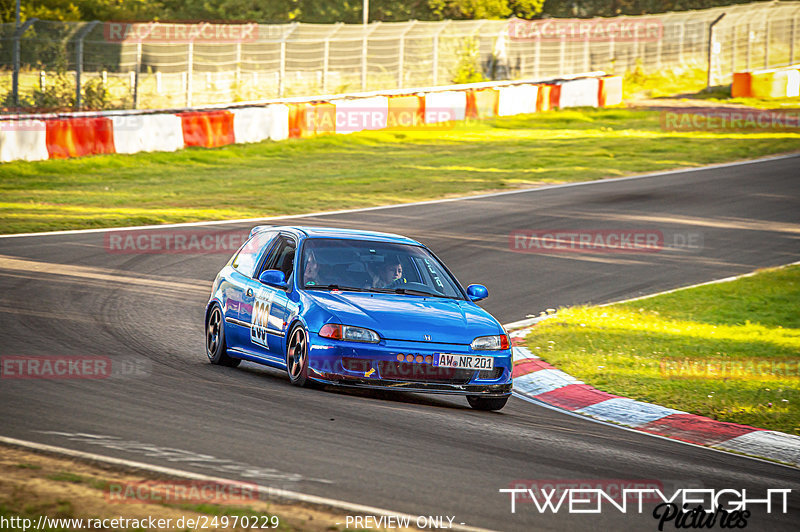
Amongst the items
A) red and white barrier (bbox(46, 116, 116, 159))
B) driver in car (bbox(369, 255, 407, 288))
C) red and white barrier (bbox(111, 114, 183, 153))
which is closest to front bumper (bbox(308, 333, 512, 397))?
driver in car (bbox(369, 255, 407, 288))

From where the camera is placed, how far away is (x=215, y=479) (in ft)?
18.8

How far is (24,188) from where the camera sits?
22.4 meters

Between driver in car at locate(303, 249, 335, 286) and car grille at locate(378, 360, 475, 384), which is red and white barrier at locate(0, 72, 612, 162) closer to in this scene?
driver in car at locate(303, 249, 335, 286)

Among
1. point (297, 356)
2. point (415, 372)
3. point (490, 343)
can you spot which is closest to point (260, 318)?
point (297, 356)

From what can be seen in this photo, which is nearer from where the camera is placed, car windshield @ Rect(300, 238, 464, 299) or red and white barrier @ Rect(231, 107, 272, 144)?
car windshield @ Rect(300, 238, 464, 299)

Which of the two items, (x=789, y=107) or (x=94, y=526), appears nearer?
(x=94, y=526)

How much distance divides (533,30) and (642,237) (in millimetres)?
26075

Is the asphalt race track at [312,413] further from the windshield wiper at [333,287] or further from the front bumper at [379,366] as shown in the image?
the windshield wiper at [333,287]

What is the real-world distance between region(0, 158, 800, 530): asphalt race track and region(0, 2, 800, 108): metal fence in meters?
13.4

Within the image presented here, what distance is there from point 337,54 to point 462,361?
29217mm

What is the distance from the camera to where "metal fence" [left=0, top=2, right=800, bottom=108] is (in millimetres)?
29188

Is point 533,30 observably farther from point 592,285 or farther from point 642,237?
point 592,285

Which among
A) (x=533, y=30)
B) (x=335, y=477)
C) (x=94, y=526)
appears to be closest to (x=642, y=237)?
(x=335, y=477)

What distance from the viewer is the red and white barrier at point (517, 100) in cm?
3684
